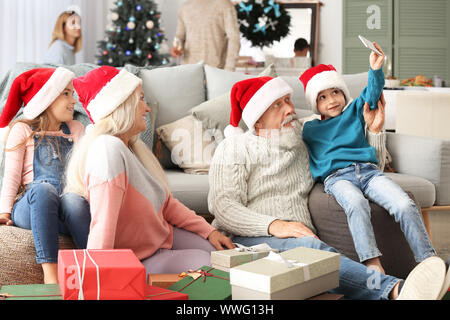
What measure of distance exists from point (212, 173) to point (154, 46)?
164 inches

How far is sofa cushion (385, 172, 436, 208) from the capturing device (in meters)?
2.54

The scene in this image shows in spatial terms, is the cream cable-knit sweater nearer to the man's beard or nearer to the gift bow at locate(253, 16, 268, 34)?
the man's beard

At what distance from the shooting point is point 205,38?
5719mm

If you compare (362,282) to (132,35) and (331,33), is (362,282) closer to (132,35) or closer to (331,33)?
(132,35)

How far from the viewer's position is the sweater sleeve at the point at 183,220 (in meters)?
2.00

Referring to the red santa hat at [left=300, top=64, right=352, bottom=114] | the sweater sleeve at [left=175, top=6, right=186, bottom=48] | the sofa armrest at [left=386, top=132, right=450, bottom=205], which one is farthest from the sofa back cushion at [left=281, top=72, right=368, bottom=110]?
the sweater sleeve at [left=175, top=6, right=186, bottom=48]

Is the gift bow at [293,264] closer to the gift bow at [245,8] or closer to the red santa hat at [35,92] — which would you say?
the red santa hat at [35,92]

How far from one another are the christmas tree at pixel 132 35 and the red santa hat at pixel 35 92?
363 cm

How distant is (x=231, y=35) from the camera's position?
5609mm

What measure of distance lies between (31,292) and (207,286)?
0.42 meters

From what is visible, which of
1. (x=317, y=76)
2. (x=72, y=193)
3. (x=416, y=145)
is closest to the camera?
(x=72, y=193)

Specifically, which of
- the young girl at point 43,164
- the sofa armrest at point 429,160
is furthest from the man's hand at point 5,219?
the sofa armrest at point 429,160
